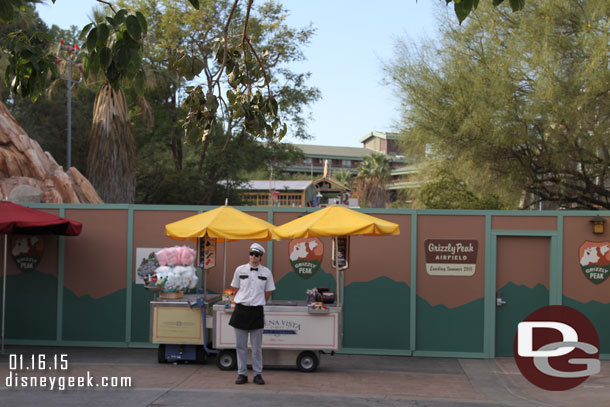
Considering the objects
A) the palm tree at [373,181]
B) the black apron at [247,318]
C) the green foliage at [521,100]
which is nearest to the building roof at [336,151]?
the palm tree at [373,181]

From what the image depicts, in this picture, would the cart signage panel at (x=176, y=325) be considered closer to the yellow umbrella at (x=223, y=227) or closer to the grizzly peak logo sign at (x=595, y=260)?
the yellow umbrella at (x=223, y=227)

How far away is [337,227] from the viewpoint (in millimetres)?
10289

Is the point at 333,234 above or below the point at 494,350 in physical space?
above

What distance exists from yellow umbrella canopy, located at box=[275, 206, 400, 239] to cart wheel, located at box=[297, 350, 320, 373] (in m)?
1.91

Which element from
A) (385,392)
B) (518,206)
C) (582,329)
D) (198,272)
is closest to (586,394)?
(385,392)

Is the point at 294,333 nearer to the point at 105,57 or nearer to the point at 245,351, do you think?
the point at 245,351

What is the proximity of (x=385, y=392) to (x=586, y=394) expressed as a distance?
270 centimetres

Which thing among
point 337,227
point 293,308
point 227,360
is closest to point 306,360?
point 293,308

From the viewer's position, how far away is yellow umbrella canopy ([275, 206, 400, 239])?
1017 centimetres

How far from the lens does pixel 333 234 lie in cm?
1017

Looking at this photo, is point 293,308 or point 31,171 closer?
point 293,308

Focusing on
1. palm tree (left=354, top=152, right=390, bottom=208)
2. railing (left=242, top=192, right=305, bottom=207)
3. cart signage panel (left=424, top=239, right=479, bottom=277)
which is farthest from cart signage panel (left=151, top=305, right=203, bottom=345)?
palm tree (left=354, top=152, right=390, bottom=208)

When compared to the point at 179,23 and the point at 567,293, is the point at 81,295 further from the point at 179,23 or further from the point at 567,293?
the point at 179,23

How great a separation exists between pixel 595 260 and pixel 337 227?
17.1 ft
